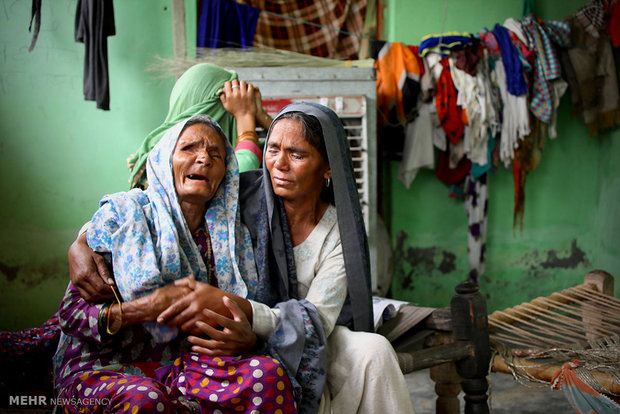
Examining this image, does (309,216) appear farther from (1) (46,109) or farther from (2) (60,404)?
(1) (46,109)

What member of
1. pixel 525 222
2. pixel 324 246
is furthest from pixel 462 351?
pixel 525 222

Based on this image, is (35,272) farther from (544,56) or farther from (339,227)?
(544,56)

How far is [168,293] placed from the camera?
60.4 inches

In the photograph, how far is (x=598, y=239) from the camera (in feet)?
16.3

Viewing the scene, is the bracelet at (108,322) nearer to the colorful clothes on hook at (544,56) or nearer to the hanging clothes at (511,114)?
the hanging clothes at (511,114)

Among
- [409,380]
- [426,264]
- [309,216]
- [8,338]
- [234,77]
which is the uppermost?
[234,77]

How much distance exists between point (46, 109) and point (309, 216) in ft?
9.31

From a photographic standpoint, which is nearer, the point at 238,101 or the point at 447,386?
the point at 447,386

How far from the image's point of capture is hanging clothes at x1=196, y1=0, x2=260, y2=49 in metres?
3.99

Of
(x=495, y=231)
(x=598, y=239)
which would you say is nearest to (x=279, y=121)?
(x=495, y=231)

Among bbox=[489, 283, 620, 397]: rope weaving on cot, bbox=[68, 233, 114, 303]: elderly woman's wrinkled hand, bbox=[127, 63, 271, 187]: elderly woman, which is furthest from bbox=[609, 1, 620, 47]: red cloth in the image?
bbox=[68, 233, 114, 303]: elderly woman's wrinkled hand

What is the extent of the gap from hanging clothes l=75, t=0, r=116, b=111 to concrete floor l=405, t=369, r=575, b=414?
118 inches

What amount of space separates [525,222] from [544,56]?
1.58 meters

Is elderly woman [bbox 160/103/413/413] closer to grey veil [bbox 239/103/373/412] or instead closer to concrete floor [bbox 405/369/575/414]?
grey veil [bbox 239/103/373/412]
